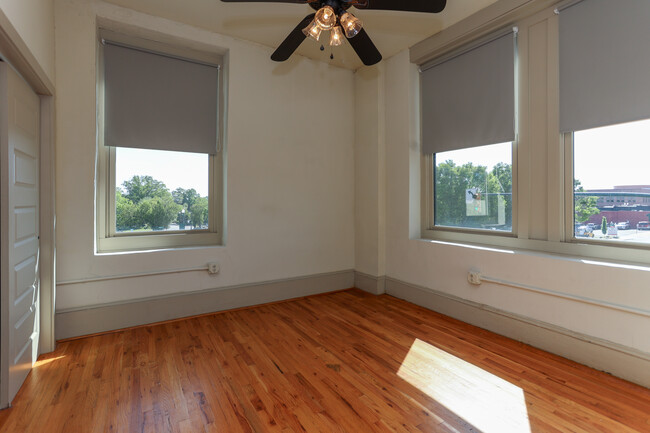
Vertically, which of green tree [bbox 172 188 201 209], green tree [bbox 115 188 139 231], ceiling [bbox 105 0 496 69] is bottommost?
green tree [bbox 115 188 139 231]

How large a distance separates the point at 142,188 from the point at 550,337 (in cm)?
382

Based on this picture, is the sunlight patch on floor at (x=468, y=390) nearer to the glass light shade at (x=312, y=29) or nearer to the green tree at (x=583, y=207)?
the green tree at (x=583, y=207)

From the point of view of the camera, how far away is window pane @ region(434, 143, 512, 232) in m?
2.96

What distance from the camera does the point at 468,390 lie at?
6.44 ft

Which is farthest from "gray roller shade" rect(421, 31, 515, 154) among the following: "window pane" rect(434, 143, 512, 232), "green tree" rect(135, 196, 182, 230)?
"green tree" rect(135, 196, 182, 230)

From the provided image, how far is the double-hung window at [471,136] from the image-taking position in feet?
9.51

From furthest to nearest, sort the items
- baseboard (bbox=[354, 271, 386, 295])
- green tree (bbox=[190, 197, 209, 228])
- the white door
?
1. baseboard (bbox=[354, 271, 386, 295])
2. green tree (bbox=[190, 197, 209, 228])
3. the white door

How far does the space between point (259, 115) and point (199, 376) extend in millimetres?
2685

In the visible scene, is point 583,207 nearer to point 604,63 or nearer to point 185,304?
point 604,63

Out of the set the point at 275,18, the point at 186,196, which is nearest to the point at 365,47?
the point at 275,18

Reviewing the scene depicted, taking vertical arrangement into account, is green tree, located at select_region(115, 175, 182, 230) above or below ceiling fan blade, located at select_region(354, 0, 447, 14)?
below

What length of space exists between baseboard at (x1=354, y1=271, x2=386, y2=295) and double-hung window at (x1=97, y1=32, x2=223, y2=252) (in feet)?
6.11

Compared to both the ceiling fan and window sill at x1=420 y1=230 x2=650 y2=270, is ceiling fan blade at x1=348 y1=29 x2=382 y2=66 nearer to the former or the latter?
the ceiling fan

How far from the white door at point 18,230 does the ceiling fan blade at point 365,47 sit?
2175mm
